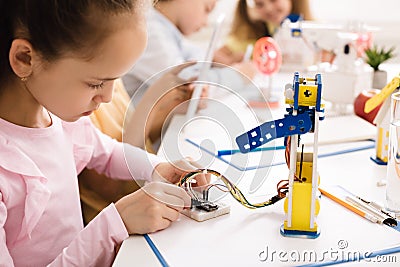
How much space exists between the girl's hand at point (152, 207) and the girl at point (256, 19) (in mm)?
1167

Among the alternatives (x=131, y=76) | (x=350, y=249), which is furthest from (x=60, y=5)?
(x=131, y=76)

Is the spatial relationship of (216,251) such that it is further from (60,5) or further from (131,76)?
(131,76)

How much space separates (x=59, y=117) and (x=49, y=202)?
0.15 meters

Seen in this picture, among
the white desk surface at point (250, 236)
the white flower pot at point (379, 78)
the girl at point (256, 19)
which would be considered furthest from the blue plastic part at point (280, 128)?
the girl at point (256, 19)

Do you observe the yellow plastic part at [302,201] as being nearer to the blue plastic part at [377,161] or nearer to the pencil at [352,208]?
the pencil at [352,208]

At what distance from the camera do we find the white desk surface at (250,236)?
729mm

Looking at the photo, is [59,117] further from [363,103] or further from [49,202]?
[363,103]

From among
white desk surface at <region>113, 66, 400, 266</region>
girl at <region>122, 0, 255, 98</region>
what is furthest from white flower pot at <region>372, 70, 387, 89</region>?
white desk surface at <region>113, 66, 400, 266</region>

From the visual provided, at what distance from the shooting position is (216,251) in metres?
0.75

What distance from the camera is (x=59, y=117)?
2.80 feet

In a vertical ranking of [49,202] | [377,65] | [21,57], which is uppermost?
[21,57]

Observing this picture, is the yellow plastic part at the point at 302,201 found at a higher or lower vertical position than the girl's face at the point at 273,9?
lower

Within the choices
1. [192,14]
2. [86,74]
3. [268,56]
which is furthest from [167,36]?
[86,74]

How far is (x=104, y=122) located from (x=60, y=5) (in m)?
0.56
